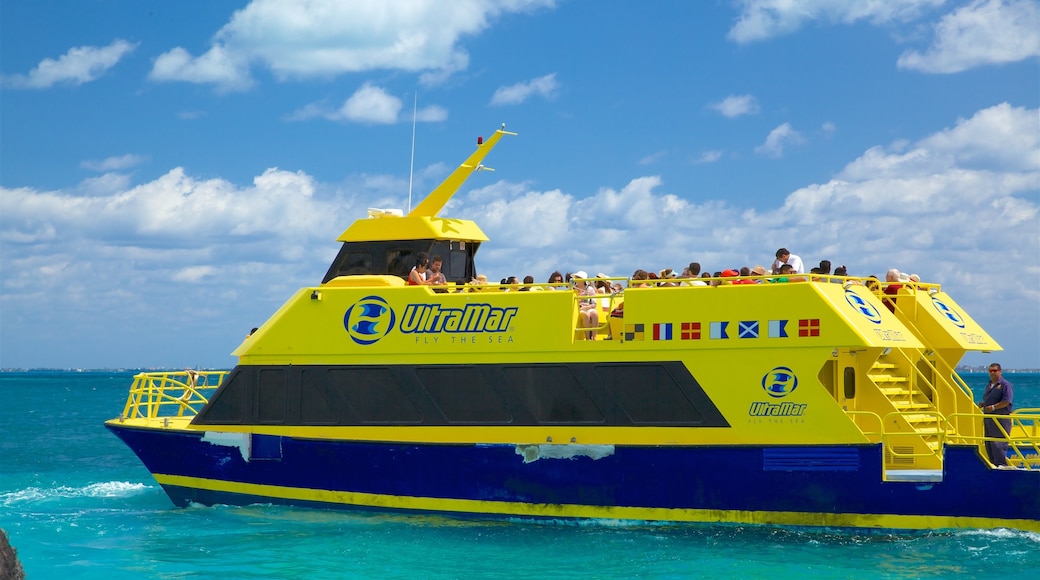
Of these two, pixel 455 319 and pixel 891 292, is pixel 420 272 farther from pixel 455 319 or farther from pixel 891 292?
pixel 891 292

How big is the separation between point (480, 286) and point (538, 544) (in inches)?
131

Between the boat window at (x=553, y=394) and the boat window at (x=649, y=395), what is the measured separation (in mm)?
361

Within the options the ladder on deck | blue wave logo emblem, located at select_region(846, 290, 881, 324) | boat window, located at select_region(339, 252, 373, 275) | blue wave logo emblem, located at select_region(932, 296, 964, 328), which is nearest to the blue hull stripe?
the ladder on deck

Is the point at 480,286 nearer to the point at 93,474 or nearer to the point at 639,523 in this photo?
the point at 639,523

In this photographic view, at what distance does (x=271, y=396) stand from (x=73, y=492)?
6.78 m

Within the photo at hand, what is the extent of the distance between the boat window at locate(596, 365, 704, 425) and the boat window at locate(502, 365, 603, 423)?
1.19 feet

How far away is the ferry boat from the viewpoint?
41.2 feet

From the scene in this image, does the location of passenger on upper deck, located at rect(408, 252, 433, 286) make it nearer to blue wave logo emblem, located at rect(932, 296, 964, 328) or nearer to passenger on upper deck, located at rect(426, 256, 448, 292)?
passenger on upper deck, located at rect(426, 256, 448, 292)

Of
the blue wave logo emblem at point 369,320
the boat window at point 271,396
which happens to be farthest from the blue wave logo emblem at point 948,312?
the boat window at point 271,396

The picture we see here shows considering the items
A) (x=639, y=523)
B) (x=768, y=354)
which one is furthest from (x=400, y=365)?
(x=768, y=354)

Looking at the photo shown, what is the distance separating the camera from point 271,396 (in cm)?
1488

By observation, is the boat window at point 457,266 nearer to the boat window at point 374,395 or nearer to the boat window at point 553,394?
the boat window at point 374,395

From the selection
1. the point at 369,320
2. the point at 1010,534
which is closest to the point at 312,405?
the point at 369,320

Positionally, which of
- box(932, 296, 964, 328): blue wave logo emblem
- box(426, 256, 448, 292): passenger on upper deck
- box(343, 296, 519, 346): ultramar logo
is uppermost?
box(426, 256, 448, 292): passenger on upper deck
